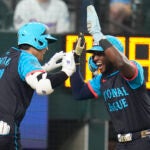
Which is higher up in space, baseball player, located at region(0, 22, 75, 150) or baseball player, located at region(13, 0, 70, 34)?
baseball player, located at region(13, 0, 70, 34)

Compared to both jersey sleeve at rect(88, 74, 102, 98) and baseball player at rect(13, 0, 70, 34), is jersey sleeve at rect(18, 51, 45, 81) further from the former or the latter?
baseball player at rect(13, 0, 70, 34)

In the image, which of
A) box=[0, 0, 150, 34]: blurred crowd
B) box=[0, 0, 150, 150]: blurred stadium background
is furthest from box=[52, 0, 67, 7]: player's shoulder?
box=[0, 0, 150, 150]: blurred stadium background

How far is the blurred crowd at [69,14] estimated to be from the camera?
30.2ft

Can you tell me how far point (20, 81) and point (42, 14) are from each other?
2861mm

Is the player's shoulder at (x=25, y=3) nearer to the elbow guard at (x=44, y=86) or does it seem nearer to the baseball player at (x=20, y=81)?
the baseball player at (x=20, y=81)

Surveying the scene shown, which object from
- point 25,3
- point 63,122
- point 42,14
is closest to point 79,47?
point 63,122

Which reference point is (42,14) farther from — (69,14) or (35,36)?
(35,36)

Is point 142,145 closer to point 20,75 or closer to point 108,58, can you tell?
point 108,58

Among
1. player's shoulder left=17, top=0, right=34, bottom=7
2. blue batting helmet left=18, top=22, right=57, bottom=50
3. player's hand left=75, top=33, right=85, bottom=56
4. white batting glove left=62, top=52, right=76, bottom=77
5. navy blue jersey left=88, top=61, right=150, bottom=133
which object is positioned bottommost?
navy blue jersey left=88, top=61, right=150, bottom=133

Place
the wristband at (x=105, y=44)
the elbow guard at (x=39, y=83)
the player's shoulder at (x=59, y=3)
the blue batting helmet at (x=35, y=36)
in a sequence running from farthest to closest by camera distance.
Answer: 1. the player's shoulder at (x=59, y=3)
2. the blue batting helmet at (x=35, y=36)
3. the elbow guard at (x=39, y=83)
4. the wristband at (x=105, y=44)

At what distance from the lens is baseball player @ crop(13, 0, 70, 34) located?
920 cm

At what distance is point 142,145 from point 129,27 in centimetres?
371

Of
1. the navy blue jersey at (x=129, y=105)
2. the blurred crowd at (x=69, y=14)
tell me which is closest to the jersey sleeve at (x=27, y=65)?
the navy blue jersey at (x=129, y=105)

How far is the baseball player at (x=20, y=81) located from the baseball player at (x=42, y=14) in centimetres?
258
